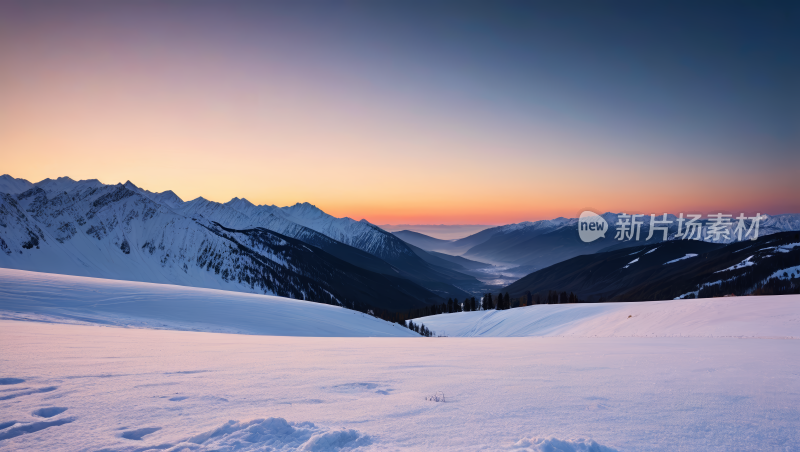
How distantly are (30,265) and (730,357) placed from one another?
268 metres

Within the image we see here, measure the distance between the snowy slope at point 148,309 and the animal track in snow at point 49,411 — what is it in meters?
18.0

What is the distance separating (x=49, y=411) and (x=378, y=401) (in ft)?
14.7

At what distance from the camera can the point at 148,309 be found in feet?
83.9

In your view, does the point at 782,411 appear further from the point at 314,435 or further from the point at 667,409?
the point at 314,435

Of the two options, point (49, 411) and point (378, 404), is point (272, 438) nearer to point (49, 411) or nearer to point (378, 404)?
point (378, 404)

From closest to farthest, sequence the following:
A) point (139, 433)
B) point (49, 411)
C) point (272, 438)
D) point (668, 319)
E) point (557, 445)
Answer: point (557, 445), point (272, 438), point (139, 433), point (49, 411), point (668, 319)

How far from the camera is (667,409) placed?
5.48 meters

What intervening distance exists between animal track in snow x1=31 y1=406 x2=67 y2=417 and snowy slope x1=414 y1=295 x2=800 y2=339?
1216 inches

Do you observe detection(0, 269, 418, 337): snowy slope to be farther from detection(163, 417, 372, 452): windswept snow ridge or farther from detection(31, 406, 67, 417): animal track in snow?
detection(163, 417, 372, 452): windswept snow ridge

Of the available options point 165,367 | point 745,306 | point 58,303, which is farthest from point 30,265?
point 745,306

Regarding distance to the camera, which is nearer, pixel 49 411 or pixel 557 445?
pixel 557 445

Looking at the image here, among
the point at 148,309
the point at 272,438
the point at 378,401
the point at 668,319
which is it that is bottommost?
the point at 668,319

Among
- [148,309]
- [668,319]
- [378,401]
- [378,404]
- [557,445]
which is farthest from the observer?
[668,319]

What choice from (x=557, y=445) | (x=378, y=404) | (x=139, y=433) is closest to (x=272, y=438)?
(x=139, y=433)
